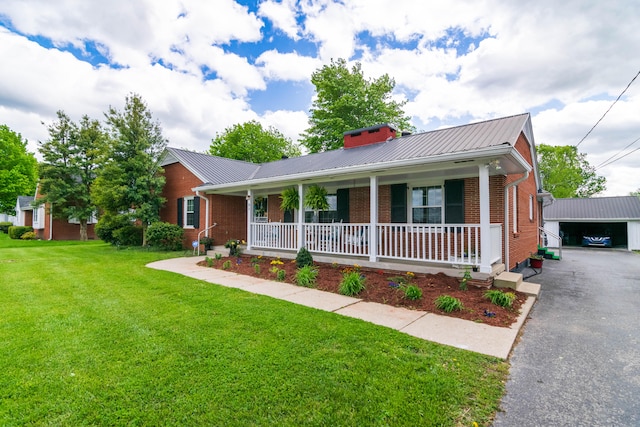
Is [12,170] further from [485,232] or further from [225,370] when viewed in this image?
[485,232]

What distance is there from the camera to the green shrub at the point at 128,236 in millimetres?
14492

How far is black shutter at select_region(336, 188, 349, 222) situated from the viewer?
1036 cm

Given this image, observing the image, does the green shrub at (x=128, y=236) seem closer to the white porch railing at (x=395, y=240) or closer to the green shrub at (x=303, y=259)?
the white porch railing at (x=395, y=240)

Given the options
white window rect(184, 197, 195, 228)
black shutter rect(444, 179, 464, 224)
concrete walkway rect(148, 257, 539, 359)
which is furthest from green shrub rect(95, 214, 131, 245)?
black shutter rect(444, 179, 464, 224)

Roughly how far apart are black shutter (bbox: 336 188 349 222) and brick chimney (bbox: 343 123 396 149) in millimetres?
2890

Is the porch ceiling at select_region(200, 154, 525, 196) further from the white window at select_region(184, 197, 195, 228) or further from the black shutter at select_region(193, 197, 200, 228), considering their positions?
the white window at select_region(184, 197, 195, 228)

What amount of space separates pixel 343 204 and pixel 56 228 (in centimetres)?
2211

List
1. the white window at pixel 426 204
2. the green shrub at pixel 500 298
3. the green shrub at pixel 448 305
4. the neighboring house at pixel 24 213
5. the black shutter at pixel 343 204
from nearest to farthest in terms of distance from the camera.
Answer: the green shrub at pixel 448 305
the green shrub at pixel 500 298
the white window at pixel 426 204
the black shutter at pixel 343 204
the neighboring house at pixel 24 213

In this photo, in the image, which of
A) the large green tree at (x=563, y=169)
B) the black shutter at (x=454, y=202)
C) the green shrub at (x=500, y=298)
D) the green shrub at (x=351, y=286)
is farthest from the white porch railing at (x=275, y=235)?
the large green tree at (x=563, y=169)

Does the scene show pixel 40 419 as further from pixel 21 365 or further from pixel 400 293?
pixel 400 293

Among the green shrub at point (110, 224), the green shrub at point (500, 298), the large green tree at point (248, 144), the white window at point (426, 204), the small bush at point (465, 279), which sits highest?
the large green tree at point (248, 144)

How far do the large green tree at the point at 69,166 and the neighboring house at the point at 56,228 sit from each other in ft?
5.35

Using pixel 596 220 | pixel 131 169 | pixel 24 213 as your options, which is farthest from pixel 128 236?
pixel 596 220

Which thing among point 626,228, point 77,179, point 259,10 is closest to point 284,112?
point 77,179
